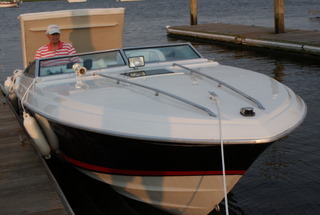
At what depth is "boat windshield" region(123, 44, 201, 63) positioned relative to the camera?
6.59 m

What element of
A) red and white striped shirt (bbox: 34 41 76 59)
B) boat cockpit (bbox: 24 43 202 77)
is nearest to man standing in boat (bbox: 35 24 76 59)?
red and white striped shirt (bbox: 34 41 76 59)

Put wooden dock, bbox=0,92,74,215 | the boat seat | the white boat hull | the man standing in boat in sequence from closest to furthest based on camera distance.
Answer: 1. wooden dock, bbox=0,92,74,215
2. the white boat hull
3. the boat seat
4. the man standing in boat

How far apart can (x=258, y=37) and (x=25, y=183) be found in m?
14.6

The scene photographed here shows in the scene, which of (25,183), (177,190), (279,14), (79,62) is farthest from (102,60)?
(279,14)

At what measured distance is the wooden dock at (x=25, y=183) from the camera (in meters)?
4.52

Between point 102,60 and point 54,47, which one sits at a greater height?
point 54,47

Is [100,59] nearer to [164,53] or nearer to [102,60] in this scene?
[102,60]

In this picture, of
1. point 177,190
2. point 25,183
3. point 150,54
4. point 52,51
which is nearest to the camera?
point 177,190

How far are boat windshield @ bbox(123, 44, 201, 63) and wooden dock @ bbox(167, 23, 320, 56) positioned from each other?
930 centimetres

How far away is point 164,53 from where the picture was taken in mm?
6738

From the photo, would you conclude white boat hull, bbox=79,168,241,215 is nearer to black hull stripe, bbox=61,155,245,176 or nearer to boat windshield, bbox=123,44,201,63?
black hull stripe, bbox=61,155,245,176

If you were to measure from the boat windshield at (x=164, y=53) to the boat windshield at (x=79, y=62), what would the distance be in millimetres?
248

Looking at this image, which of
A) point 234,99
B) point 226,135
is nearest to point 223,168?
point 226,135

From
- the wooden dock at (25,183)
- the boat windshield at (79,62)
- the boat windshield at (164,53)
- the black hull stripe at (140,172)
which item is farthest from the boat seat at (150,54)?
the wooden dock at (25,183)
